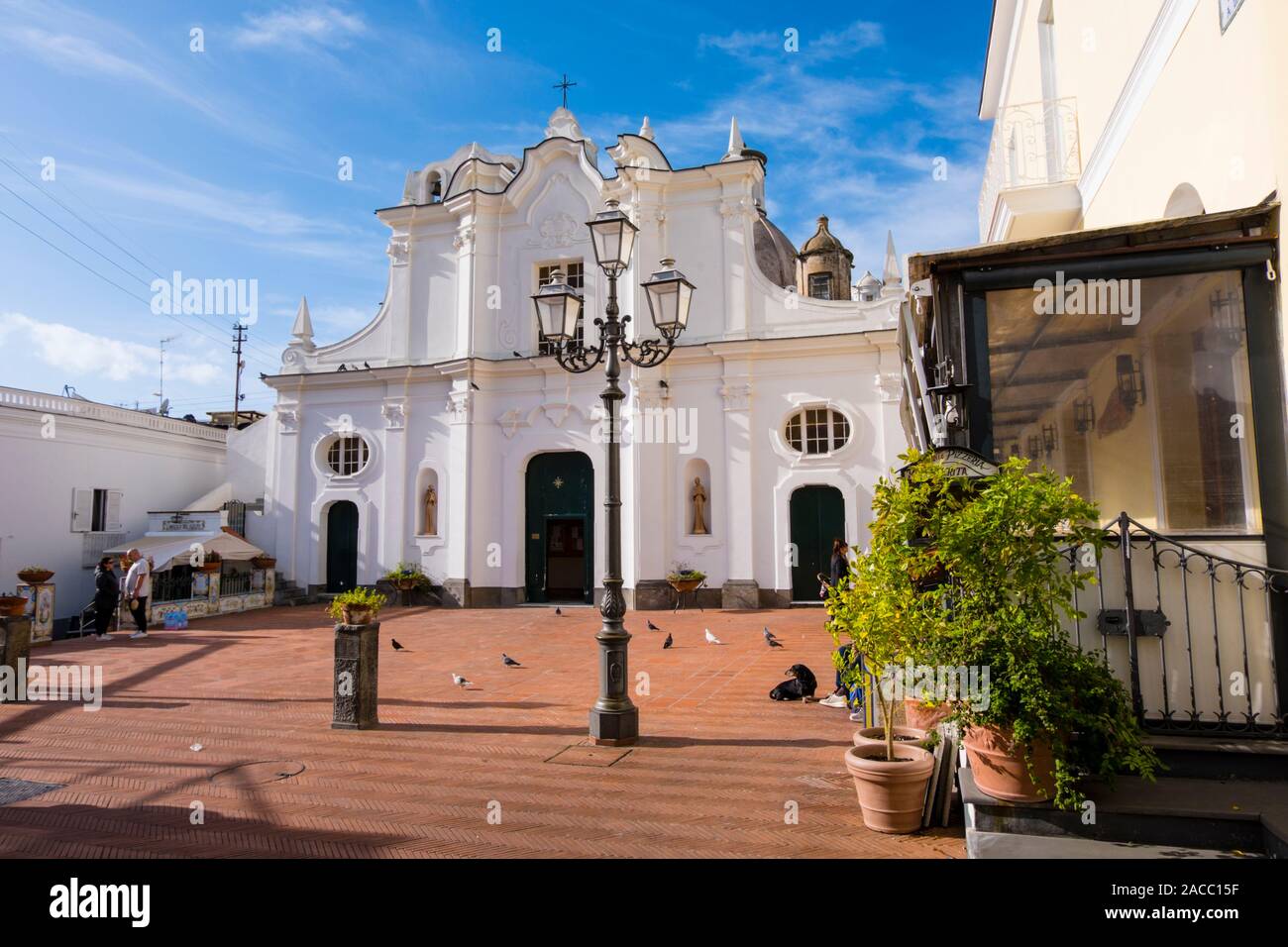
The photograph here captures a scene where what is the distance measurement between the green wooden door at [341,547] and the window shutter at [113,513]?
8175mm

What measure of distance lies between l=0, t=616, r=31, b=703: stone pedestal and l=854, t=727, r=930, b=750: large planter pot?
10.7 m

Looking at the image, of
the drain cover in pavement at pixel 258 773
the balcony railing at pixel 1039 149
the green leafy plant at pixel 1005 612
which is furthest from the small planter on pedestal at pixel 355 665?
the balcony railing at pixel 1039 149

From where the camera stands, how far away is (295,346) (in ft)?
77.8

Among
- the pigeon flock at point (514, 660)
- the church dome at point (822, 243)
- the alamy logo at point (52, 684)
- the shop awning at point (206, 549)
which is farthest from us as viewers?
the church dome at point (822, 243)

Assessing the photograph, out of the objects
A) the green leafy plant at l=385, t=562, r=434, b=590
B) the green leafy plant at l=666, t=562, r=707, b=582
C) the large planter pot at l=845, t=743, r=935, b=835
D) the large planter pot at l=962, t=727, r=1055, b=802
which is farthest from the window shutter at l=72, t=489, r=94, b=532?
the large planter pot at l=962, t=727, r=1055, b=802

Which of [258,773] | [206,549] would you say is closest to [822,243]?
[206,549]

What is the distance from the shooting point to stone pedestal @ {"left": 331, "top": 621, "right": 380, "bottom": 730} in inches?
329

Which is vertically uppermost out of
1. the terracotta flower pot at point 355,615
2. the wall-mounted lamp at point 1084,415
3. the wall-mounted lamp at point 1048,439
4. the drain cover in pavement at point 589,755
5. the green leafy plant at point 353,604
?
the wall-mounted lamp at point 1084,415

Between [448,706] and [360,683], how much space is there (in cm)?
148

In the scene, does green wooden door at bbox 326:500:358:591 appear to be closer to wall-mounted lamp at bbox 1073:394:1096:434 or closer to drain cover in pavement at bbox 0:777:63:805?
drain cover in pavement at bbox 0:777:63:805

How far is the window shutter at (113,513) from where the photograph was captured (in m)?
25.3
